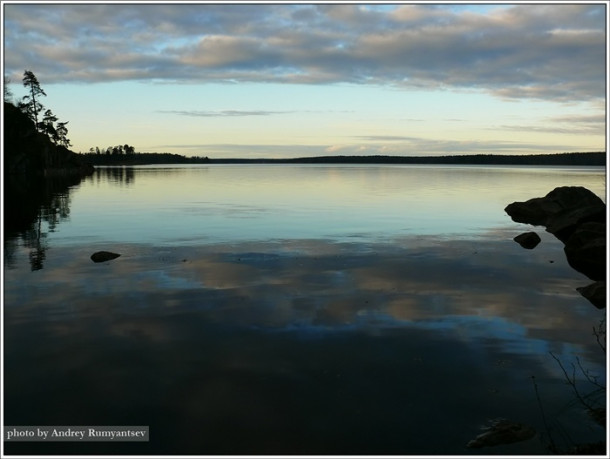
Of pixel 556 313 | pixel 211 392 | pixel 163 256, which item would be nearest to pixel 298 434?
pixel 211 392

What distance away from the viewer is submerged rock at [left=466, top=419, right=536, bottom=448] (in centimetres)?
835

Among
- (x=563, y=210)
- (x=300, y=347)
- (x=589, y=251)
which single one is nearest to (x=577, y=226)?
(x=563, y=210)

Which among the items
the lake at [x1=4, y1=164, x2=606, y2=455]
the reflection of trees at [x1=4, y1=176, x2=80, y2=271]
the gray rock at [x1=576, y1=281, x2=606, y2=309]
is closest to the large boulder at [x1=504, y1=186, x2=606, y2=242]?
the lake at [x1=4, y1=164, x2=606, y2=455]

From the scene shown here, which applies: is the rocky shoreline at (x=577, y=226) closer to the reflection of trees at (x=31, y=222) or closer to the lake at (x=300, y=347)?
the lake at (x=300, y=347)

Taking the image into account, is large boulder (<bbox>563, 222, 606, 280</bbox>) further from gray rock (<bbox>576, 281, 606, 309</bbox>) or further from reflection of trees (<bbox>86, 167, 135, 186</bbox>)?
reflection of trees (<bbox>86, 167, 135, 186</bbox>)

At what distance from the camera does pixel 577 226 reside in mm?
30109

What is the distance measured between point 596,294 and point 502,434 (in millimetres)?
10682

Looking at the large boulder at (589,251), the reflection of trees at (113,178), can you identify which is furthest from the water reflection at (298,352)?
the reflection of trees at (113,178)

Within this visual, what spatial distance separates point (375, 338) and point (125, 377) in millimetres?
5994

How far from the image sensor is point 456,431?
873 centimetres

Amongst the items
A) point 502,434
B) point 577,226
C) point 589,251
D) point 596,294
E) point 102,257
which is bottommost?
point 502,434

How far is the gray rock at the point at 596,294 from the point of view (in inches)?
652

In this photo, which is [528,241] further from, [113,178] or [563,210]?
[113,178]

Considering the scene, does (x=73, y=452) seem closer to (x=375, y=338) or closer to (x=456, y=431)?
(x=456, y=431)
